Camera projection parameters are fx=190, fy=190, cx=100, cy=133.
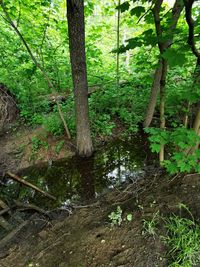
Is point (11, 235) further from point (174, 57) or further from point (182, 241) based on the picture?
point (174, 57)

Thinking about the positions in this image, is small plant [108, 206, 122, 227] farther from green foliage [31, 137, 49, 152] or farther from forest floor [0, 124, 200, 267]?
green foliage [31, 137, 49, 152]

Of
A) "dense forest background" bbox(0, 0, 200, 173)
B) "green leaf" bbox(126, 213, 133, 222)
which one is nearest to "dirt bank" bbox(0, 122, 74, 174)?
"dense forest background" bbox(0, 0, 200, 173)

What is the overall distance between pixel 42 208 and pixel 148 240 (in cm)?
192

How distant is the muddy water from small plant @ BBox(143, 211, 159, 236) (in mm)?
1209

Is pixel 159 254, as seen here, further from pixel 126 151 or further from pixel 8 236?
pixel 126 151

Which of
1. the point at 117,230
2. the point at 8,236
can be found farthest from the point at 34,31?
the point at 117,230

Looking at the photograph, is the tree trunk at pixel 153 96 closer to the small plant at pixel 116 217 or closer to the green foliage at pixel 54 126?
the green foliage at pixel 54 126

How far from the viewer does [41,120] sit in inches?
202

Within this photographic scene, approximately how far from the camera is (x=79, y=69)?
3656 millimetres

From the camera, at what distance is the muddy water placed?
11.9 ft

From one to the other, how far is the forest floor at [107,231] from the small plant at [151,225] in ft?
0.06

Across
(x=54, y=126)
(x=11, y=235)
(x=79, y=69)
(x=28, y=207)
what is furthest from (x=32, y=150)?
(x=79, y=69)

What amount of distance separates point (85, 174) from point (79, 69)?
218 cm

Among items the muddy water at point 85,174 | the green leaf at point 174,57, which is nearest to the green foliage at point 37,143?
the muddy water at point 85,174
